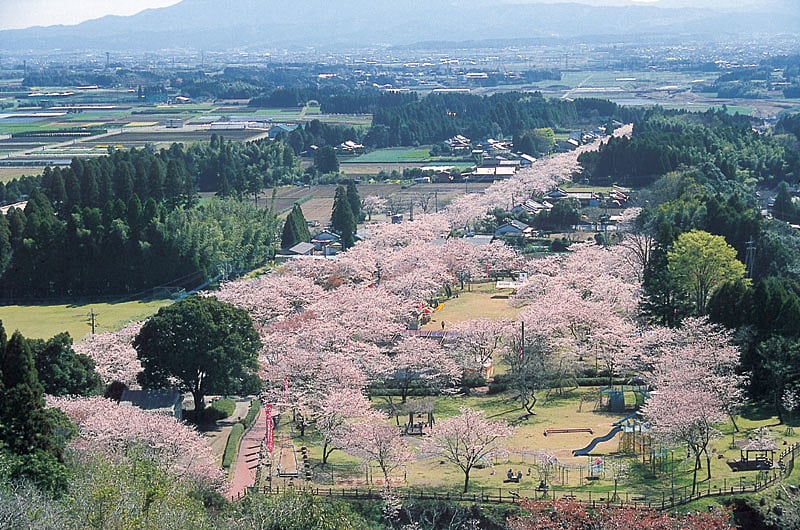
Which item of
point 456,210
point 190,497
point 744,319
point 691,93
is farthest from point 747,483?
point 691,93

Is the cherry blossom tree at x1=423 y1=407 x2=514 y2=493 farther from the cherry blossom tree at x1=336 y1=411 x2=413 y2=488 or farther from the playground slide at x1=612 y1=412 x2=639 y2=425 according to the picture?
the playground slide at x1=612 y1=412 x2=639 y2=425

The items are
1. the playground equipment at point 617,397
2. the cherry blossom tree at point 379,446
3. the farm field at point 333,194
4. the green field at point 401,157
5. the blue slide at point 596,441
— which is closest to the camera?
the cherry blossom tree at point 379,446

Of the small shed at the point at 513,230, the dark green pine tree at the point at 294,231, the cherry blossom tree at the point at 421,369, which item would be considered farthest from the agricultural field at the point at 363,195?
the cherry blossom tree at the point at 421,369

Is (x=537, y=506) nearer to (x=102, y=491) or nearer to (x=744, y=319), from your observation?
(x=102, y=491)

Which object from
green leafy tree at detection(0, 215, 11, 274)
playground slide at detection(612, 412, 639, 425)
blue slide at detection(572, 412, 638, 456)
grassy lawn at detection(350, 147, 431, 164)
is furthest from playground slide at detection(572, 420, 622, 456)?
grassy lawn at detection(350, 147, 431, 164)

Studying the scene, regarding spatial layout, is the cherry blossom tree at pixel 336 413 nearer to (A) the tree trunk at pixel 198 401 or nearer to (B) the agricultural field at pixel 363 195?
(A) the tree trunk at pixel 198 401

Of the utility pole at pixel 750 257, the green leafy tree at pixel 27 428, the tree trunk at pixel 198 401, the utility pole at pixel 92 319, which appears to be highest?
the green leafy tree at pixel 27 428
